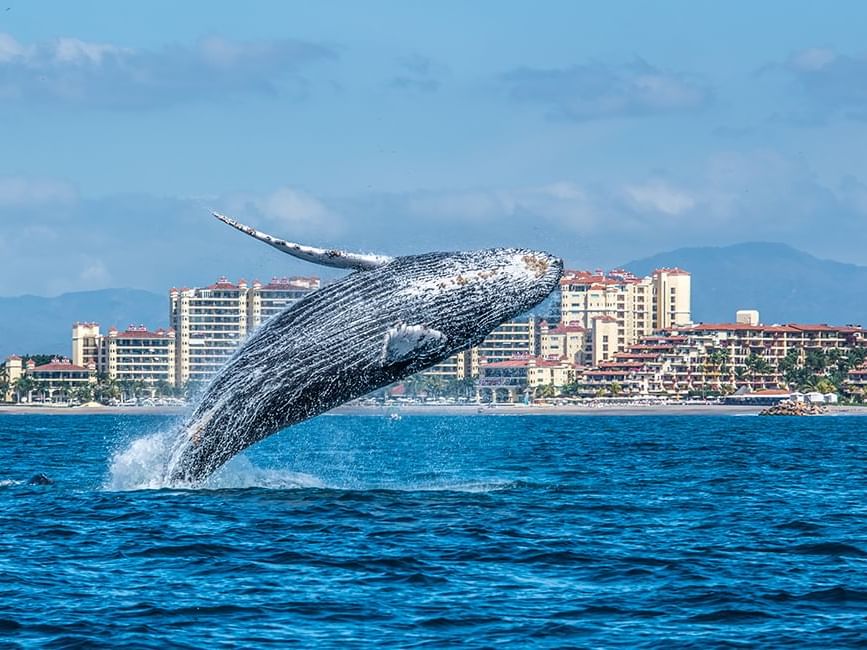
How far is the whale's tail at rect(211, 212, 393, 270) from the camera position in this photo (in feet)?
55.3

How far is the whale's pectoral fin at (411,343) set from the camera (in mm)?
17453

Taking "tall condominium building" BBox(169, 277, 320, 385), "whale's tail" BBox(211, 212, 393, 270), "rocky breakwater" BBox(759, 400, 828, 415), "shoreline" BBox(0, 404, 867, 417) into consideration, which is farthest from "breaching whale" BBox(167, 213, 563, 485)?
"shoreline" BBox(0, 404, 867, 417)

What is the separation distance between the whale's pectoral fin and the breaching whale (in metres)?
0.01

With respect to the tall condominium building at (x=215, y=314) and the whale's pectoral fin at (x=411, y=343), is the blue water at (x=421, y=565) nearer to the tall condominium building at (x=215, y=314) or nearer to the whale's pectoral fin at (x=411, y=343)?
the whale's pectoral fin at (x=411, y=343)

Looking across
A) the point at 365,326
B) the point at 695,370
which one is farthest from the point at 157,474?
the point at 695,370

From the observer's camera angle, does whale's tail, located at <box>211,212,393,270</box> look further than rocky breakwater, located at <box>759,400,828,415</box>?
No

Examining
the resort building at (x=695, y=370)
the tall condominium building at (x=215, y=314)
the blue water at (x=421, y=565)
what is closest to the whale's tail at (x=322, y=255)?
the blue water at (x=421, y=565)

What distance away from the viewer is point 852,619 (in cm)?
1395

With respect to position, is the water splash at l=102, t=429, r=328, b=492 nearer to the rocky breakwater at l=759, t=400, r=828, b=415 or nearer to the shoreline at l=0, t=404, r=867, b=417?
the rocky breakwater at l=759, t=400, r=828, b=415

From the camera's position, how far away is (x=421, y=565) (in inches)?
623

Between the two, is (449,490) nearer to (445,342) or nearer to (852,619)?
A: (445,342)

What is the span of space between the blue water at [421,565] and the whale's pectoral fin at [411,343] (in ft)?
6.68

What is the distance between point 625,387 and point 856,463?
15465 cm

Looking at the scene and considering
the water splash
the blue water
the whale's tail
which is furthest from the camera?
the water splash
